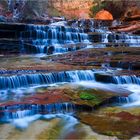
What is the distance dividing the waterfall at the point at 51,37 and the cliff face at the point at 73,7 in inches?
449

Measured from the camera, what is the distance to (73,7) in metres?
34.5

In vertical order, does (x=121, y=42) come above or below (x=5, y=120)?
above

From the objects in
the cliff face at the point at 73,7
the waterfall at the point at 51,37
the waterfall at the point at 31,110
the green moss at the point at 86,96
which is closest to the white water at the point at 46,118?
the waterfall at the point at 31,110

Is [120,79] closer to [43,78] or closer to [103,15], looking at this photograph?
[43,78]

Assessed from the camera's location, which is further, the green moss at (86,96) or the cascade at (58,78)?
the cascade at (58,78)

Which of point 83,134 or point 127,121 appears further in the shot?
point 127,121

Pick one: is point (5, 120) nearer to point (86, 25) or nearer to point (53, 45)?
point (53, 45)

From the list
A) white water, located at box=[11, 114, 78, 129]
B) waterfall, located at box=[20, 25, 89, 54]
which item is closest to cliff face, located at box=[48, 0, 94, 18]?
waterfall, located at box=[20, 25, 89, 54]

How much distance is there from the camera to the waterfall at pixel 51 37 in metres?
19.1

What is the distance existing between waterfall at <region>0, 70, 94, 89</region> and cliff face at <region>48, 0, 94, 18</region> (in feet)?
68.0

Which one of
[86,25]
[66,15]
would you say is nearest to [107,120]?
[86,25]

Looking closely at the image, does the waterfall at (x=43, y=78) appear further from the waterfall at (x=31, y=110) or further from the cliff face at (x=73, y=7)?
the cliff face at (x=73, y=7)

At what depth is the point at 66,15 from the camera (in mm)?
32719

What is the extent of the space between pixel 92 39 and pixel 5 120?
43.4 feet
